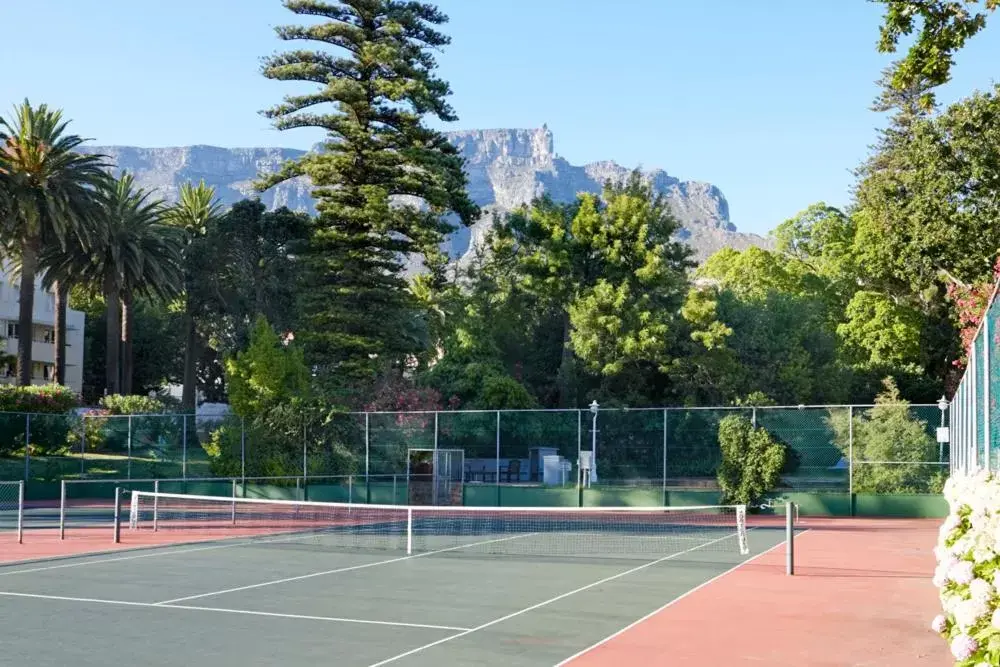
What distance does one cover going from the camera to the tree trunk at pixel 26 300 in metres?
→ 51.8

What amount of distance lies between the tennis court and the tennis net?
104mm

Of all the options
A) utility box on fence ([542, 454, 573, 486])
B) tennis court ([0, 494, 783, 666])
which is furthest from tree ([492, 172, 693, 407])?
tennis court ([0, 494, 783, 666])

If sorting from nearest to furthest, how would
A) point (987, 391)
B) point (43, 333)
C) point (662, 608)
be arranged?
point (987, 391) → point (662, 608) → point (43, 333)

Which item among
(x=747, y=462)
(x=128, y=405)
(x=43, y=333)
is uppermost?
(x=43, y=333)

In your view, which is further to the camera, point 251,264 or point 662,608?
point 251,264

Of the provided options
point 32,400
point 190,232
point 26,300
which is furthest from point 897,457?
point 190,232

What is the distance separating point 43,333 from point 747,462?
74.1 m

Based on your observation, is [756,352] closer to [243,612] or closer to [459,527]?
[459,527]

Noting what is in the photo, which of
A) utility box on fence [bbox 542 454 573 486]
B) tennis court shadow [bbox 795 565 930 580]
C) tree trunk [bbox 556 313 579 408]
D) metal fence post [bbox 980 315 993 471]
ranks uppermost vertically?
tree trunk [bbox 556 313 579 408]

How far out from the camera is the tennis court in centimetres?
1212

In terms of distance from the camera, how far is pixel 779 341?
52.8 meters

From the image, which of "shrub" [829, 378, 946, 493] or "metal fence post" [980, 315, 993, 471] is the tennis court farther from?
"shrub" [829, 378, 946, 493]

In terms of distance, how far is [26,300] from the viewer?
5284 cm

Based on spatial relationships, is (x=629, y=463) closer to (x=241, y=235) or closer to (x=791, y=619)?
(x=791, y=619)
